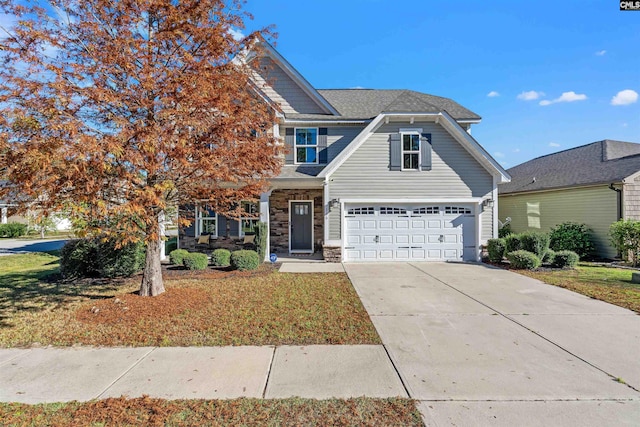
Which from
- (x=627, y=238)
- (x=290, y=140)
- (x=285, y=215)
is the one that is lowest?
(x=627, y=238)

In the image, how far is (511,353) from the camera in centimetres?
423

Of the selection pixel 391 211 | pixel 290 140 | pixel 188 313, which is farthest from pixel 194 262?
pixel 391 211

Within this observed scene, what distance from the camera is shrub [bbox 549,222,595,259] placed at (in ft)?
41.3

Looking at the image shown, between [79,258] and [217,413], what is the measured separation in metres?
8.26

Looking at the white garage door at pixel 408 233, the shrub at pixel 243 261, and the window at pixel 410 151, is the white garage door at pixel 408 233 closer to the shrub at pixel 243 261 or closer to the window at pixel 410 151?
the window at pixel 410 151

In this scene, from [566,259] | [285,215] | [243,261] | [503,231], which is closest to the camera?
[243,261]

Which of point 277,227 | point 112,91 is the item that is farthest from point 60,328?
point 277,227

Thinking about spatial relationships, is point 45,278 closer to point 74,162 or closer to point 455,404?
point 74,162

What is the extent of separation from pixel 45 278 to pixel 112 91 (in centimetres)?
747

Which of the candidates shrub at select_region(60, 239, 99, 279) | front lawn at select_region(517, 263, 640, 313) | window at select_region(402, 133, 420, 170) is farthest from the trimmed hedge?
front lawn at select_region(517, 263, 640, 313)

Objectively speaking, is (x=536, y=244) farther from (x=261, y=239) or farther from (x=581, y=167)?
(x=261, y=239)

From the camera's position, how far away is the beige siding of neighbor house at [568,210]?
12.4m

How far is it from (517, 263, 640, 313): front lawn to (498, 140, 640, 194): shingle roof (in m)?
4.33

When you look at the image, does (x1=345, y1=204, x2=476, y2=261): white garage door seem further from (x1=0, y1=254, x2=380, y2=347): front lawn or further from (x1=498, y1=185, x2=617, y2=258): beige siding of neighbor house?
(x1=498, y1=185, x2=617, y2=258): beige siding of neighbor house
